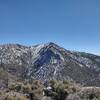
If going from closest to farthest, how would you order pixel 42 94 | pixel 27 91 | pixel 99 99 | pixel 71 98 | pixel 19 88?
pixel 99 99, pixel 71 98, pixel 42 94, pixel 27 91, pixel 19 88

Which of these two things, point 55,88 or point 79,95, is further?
point 55,88

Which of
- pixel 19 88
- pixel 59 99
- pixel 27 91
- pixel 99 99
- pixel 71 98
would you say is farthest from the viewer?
pixel 19 88

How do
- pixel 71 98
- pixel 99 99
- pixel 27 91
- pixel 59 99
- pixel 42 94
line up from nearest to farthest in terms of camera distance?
pixel 99 99
pixel 71 98
pixel 59 99
pixel 42 94
pixel 27 91

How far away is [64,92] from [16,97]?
43.8 ft

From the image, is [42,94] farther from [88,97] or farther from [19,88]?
[88,97]

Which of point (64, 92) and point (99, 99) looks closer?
point (99, 99)

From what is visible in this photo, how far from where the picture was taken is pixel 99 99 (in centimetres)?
5466

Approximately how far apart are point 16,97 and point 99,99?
17895 mm

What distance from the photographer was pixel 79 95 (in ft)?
188

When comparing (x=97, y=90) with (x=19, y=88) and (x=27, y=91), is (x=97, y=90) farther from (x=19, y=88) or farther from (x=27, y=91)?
(x=19, y=88)

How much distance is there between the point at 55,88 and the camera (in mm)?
76312

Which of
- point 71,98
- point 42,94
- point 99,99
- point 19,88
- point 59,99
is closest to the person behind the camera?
point 99,99

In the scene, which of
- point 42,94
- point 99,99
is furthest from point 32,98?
point 99,99

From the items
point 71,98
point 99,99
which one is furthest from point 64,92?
point 99,99
